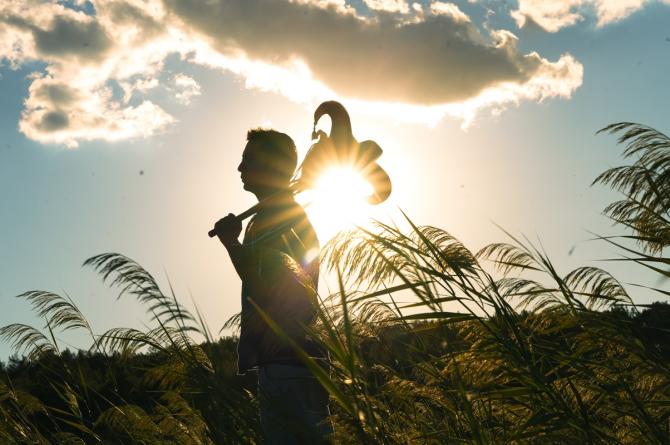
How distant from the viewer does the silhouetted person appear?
275 centimetres

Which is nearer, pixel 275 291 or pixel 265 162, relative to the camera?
A: pixel 275 291

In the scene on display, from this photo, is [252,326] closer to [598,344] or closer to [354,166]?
[354,166]

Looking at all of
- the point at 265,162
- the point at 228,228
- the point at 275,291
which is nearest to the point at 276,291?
the point at 275,291

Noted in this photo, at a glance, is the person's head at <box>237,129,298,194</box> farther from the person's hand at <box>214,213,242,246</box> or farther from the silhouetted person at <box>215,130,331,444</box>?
the person's hand at <box>214,213,242,246</box>

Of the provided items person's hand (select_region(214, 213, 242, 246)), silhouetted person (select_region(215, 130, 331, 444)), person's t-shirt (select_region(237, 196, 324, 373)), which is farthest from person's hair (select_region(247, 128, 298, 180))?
person's hand (select_region(214, 213, 242, 246))

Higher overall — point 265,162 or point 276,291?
point 265,162

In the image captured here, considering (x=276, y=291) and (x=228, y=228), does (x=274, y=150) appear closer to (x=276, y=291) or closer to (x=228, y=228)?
(x=228, y=228)

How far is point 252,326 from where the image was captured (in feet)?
10.4

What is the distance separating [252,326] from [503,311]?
50.5 inches

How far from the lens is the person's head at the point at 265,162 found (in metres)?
3.83

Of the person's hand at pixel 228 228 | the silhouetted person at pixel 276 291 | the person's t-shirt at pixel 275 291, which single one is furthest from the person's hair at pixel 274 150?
the person's hand at pixel 228 228

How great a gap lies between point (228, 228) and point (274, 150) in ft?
1.65

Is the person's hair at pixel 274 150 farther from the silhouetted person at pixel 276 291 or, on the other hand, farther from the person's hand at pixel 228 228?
the person's hand at pixel 228 228

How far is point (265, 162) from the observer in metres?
3.84
